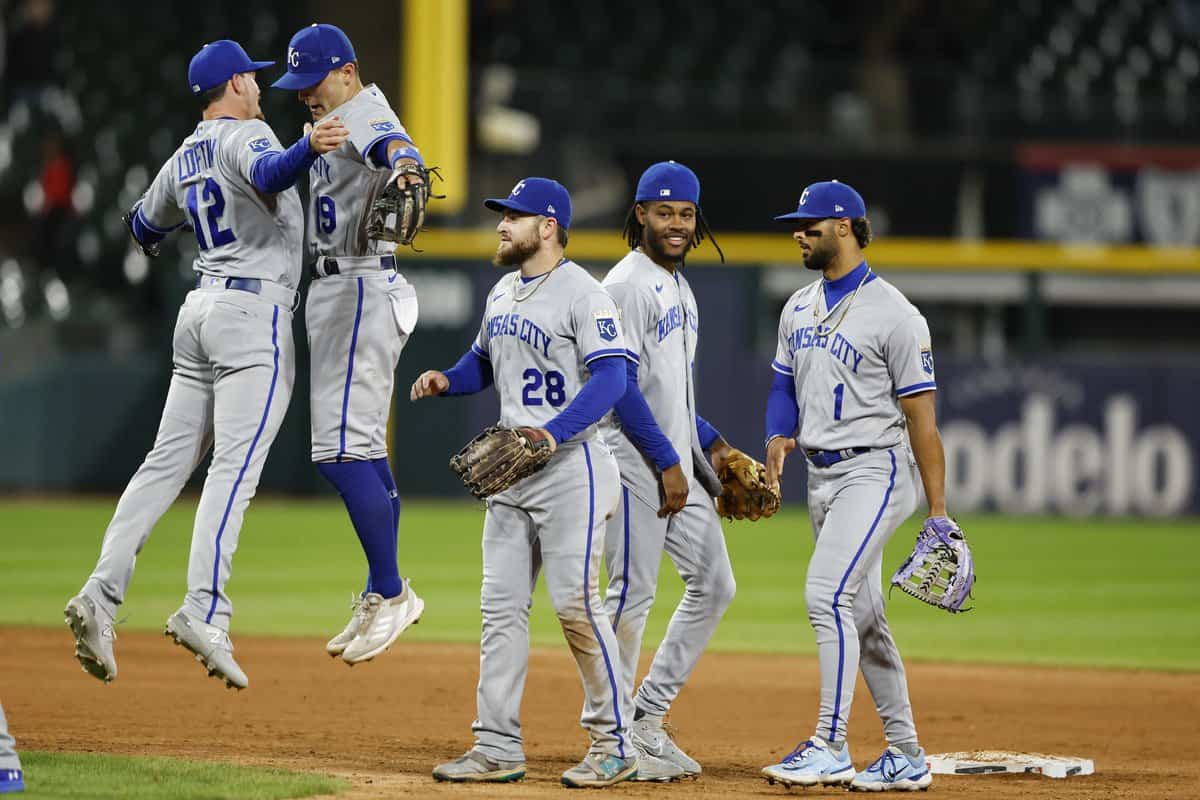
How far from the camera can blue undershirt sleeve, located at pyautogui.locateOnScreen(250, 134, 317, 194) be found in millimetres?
5145

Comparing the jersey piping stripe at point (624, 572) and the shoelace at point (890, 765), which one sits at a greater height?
the jersey piping stripe at point (624, 572)

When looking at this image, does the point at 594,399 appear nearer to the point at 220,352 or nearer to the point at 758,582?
the point at 220,352

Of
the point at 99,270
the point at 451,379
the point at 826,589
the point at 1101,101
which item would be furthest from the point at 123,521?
the point at 1101,101

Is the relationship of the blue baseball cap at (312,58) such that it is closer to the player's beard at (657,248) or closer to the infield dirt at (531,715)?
the player's beard at (657,248)

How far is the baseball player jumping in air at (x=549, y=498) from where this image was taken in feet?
17.4

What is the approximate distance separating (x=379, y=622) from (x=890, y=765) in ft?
5.57

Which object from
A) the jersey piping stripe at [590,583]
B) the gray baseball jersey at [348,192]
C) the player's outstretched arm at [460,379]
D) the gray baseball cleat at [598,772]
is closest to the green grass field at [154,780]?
the gray baseball cleat at [598,772]

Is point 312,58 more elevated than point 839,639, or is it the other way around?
point 312,58

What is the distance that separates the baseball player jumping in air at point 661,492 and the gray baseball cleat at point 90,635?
1603 millimetres

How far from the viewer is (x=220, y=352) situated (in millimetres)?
5457

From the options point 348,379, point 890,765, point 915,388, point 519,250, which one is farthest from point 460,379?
point 890,765

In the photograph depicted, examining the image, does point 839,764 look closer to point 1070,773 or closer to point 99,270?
point 1070,773

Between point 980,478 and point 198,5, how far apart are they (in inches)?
405

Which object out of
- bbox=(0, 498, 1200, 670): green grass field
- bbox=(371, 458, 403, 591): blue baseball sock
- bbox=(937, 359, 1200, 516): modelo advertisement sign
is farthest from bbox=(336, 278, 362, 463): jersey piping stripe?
bbox=(937, 359, 1200, 516): modelo advertisement sign
